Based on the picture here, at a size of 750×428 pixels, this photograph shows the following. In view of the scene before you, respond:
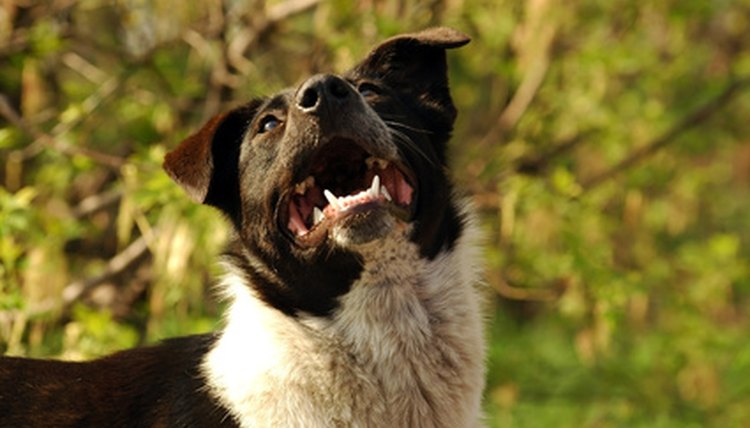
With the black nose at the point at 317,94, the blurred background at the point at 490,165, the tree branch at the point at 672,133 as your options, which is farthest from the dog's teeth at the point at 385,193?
the tree branch at the point at 672,133

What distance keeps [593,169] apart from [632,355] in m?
1.53

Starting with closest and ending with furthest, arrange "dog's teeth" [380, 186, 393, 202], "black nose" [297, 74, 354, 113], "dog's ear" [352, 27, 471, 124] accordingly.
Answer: "black nose" [297, 74, 354, 113] < "dog's teeth" [380, 186, 393, 202] < "dog's ear" [352, 27, 471, 124]

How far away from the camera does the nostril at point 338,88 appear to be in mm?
3967

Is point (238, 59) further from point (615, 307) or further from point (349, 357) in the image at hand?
point (349, 357)

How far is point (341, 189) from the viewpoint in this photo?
14.0 ft

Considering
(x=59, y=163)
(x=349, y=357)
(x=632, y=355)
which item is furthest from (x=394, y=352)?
(x=632, y=355)

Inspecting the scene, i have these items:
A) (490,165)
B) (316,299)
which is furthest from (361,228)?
(490,165)

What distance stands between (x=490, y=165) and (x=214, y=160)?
4.26m

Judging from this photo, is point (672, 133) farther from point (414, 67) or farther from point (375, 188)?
point (375, 188)

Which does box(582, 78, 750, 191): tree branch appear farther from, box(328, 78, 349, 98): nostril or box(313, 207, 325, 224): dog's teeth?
box(328, 78, 349, 98): nostril

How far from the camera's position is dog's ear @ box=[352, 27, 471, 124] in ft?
14.6

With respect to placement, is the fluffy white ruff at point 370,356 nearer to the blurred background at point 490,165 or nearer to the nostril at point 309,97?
the nostril at point 309,97

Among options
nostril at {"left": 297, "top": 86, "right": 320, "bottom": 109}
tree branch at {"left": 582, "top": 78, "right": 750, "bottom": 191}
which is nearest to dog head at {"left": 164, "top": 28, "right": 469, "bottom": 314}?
nostril at {"left": 297, "top": 86, "right": 320, "bottom": 109}

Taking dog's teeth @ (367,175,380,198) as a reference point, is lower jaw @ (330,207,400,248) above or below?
below
